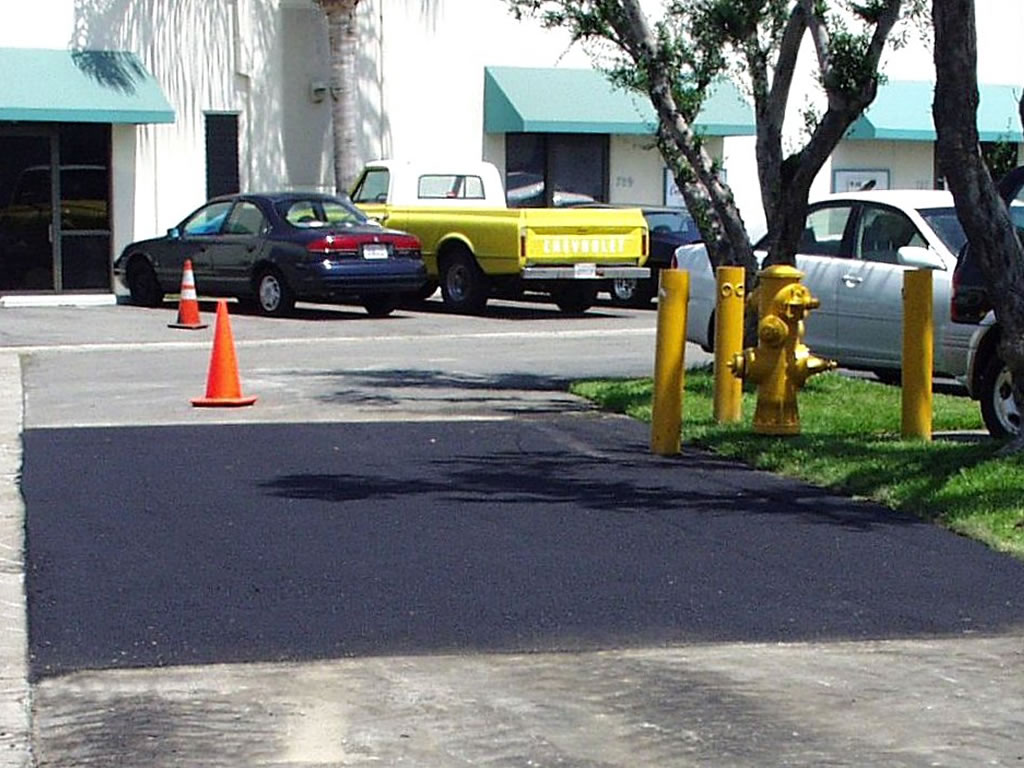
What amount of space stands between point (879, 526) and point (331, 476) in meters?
3.03

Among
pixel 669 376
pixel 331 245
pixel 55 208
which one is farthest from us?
pixel 55 208

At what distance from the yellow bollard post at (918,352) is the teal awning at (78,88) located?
55.8 ft

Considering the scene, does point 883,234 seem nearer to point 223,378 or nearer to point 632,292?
point 223,378

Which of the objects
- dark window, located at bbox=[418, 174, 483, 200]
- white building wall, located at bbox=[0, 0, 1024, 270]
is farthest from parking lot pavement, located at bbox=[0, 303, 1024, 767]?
white building wall, located at bbox=[0, 0, 1024, 270]

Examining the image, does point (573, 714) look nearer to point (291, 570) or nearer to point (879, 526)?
point (291, 570)

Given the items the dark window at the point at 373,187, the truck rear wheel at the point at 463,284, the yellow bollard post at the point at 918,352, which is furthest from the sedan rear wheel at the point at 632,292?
the yellow bollard post at the point at 918,352

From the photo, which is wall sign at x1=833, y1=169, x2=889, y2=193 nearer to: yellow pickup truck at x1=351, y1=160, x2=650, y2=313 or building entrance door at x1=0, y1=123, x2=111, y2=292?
yellow pickup truck at x1=351, y1=160, x2=650, y2=313

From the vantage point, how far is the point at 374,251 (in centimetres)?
2353

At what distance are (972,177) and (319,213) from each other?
15.0 m

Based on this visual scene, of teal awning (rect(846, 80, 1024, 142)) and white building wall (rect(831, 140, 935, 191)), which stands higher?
teal awning (rect(846, 80, 1024, 142))

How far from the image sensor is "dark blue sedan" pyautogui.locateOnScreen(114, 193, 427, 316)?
2334 cm

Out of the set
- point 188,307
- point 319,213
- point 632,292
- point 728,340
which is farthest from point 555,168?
point 728,340

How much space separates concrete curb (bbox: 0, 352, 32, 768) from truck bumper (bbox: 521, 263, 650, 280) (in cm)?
1134

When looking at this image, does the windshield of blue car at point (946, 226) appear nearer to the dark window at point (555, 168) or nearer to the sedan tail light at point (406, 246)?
the sedan tail light at point (406, 246)
